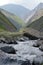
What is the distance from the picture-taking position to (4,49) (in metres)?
43.9

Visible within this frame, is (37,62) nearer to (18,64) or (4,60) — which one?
(18,64)

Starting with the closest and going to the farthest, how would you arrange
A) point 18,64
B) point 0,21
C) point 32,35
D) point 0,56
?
point 18,64 → point 0,56 → point 32,35 → point 0,21

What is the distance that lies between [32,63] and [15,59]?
102 inches

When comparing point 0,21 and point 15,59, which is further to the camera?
point 0,21

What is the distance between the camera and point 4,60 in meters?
34.2

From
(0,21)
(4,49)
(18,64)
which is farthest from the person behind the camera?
(0,21)

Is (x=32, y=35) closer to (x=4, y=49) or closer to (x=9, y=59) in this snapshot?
(x=4, y=49)

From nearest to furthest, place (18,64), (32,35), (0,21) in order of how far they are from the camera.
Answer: (18,64), (32,35), (0,21)

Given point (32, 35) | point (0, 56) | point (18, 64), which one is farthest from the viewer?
point (32, 35)

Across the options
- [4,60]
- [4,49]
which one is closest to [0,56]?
[4,60]

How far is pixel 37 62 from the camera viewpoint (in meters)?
33.2

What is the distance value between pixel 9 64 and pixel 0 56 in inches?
151

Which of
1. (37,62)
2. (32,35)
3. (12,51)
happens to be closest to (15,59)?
(37,62)

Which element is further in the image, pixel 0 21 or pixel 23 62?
pixel 0 21
